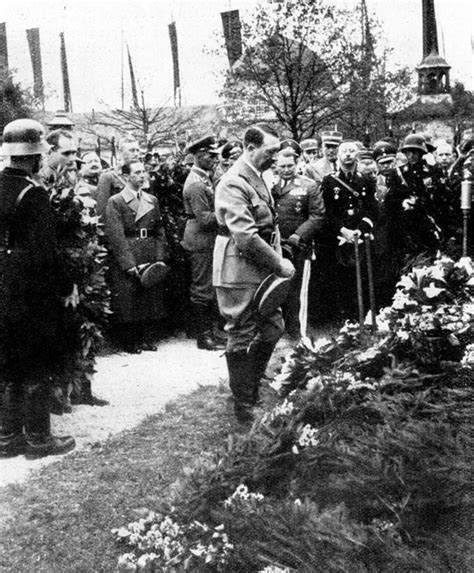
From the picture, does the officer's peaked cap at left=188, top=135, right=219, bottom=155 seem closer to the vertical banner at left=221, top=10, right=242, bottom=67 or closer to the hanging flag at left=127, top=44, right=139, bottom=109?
the vertical banner at left=221, top=10, right=242, bottom=67

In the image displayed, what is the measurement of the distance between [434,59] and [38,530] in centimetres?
6025

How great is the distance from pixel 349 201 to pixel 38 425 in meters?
4.32

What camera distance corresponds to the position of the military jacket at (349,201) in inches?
345

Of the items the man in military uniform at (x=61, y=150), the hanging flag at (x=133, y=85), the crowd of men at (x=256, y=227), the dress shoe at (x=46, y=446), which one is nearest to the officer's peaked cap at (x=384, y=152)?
the crowd of men at (x=256, y=227)

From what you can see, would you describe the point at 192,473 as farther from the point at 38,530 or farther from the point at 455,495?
the point at 455,495

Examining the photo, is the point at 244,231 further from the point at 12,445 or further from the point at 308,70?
the point at 308,70

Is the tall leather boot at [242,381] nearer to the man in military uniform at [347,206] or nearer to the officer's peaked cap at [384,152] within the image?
the man in military uniform at [347,206]

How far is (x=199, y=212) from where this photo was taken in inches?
351

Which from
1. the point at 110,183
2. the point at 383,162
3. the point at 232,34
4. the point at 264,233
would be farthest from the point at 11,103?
the point at 264,233

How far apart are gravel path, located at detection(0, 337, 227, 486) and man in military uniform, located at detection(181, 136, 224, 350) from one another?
294 millimetres

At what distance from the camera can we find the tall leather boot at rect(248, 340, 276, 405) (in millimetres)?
5934

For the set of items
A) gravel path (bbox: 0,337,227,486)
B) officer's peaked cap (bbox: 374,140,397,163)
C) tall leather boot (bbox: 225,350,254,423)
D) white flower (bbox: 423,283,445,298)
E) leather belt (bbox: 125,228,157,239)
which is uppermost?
officer's peaked cap (bbox: 374,140,397,163)

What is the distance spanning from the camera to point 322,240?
9.12 m

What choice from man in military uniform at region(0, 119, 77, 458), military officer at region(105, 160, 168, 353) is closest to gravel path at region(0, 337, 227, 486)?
man in military uniform at region(0, 119, 77, 458)
